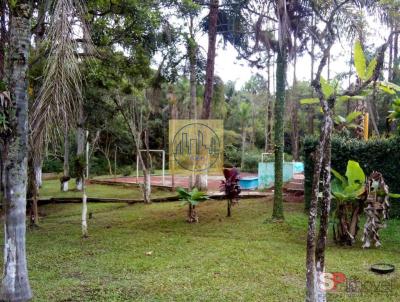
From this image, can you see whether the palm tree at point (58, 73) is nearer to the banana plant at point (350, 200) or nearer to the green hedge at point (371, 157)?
the banana plant at point (350, 200)

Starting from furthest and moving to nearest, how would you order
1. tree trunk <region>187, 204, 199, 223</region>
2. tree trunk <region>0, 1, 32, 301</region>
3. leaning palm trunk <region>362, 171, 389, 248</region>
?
1. tree trunk <region>187, 204, 199, 223</region>
2. leaning palm trunk <region>362, 171, 389, 248</region>
3. tree trunk <region>0, 1, 32, 301</region>

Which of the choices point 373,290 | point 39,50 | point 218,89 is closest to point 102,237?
point 39,50

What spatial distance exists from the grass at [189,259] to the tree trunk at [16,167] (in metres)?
0.43

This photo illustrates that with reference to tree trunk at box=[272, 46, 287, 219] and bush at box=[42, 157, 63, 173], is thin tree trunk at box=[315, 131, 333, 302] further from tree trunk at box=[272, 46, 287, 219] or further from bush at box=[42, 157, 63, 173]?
bush at box=[42, 157, 63, 173]

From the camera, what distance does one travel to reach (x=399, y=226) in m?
7.95

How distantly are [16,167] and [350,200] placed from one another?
210 inches

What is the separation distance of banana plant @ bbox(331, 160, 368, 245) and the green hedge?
198 centimetres

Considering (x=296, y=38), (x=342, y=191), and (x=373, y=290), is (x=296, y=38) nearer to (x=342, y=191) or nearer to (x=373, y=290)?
(x=342, y=191)

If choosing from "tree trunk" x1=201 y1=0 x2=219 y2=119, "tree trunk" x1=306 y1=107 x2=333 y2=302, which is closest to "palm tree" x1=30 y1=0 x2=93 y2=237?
"tree trunk" x1=306 y1=107 x2=333 y2=302

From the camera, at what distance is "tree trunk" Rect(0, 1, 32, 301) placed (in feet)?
12.9

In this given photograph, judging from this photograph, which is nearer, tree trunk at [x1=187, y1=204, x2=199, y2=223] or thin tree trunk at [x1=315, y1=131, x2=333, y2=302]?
thin tree trunk at [x1=315, y1=131, x2=333, y2=302]

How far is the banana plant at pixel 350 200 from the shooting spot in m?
6.69

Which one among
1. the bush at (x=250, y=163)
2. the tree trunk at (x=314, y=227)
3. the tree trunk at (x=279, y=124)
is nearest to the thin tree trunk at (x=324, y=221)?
the tree trunk at (x=314, y=227)

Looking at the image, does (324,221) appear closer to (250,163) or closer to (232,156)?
(250,163)
